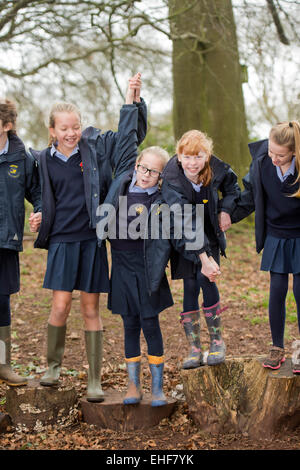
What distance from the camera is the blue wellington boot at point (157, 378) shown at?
3.69 metres

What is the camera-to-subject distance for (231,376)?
3.82m

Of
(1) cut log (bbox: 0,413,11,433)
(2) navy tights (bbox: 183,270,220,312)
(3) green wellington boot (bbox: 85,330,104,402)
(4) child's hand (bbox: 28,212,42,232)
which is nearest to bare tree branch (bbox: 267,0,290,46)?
(2) navy tights (bbox: 183,270,220,312)

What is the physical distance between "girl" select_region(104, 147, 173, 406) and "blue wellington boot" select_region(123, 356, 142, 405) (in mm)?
10

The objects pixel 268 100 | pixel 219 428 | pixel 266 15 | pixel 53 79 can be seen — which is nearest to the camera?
pixel 219 428

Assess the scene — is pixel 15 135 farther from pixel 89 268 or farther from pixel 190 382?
pixel 190 382

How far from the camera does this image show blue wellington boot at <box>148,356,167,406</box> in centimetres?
369

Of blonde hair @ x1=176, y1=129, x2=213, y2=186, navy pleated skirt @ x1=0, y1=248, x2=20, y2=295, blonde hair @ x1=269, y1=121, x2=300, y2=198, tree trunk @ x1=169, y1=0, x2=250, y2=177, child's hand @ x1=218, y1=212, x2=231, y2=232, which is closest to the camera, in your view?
blonde hair @ x1=269, y1=121, x2=300, y2=198

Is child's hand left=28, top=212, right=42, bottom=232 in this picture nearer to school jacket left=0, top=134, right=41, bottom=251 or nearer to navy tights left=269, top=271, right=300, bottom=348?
school jacket left=0, top=134, right=41, bottom=251

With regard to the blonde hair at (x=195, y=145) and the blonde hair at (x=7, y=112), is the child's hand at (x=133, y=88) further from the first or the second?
the blonde hair at (x=7, y=112)

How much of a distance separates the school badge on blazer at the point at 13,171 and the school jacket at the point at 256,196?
163 cm

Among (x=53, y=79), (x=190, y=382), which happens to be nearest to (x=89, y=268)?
(x=190, y=382)

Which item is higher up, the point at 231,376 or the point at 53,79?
the point at 53,79

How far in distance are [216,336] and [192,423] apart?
2.50 ft

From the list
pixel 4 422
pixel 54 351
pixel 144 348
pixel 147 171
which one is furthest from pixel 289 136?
pixel 144 348
